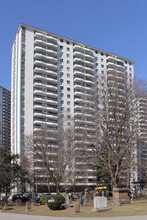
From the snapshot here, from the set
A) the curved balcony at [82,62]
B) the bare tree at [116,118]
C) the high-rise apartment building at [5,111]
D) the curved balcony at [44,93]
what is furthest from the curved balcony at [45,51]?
the bare tree at [116,118]

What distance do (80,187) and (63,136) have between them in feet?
123

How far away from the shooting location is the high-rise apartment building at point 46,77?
80000 millimetres

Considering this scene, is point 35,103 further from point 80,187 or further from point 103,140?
point 103,140

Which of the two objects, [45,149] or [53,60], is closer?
[45,149]

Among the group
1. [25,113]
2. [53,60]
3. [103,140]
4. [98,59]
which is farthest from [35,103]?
[103,140]

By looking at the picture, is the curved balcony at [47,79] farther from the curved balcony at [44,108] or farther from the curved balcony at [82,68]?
the curved balcony at [82,68]

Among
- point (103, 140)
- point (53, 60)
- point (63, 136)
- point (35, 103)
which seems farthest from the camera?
point (53, 60)

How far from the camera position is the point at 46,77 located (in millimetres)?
86875

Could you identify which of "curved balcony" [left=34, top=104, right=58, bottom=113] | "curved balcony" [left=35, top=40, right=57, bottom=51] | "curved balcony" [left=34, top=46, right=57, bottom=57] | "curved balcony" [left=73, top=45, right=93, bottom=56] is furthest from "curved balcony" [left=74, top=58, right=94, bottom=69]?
"curved balcony" [left=34, top=104, right=58, bottom=113]

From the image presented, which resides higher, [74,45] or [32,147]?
[74,45]

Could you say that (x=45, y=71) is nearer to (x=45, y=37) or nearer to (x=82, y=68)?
(x=45, y=37)

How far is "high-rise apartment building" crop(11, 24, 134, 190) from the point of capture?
80.0 m

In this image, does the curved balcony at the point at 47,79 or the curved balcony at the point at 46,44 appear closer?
the curved balcony at the point at 47,79

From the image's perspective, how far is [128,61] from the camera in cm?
10606
